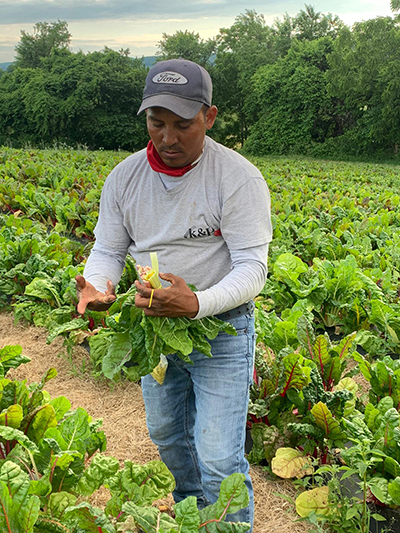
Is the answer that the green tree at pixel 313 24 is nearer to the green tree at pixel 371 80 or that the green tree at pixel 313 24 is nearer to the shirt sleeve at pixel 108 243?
the green tree at pixel 371 80

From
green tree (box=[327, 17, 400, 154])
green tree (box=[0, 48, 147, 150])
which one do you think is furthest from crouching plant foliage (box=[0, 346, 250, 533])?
green tree (box=[0, 48, 147, 150])

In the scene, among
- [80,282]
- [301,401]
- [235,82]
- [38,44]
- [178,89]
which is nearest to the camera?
[178,89]

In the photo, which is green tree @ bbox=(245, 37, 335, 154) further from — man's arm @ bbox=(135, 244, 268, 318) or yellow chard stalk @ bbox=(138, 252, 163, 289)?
yellow chard stalk @ bbox=(138, 252, 163, 289)

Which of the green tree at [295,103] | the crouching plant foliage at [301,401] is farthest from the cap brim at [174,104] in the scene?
the green tree at [295,103]

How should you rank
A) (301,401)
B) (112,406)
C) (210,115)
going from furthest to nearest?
(112,406) < (301,401) < (210,115)

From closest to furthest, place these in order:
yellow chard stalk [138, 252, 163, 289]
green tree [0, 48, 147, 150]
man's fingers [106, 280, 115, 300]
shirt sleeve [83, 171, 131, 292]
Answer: yellow chard stalk [138, 252, 163, 289] → man's fingers [106, 280, 115, 300] → shirt sleeve [83, 171, 131, 292] → green tree [0, 48, 147, 150]

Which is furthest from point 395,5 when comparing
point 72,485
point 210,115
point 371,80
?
point 72,485

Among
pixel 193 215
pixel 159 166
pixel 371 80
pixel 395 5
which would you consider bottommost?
pixel 193 215

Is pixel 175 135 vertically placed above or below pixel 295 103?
below

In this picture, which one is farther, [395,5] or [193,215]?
[395,5]

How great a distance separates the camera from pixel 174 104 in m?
2.03

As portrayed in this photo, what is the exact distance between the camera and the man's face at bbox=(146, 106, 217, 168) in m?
2.08

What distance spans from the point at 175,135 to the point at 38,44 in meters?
87.6

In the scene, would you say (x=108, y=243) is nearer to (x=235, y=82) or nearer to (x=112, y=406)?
(x=112, y=406)
